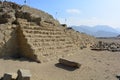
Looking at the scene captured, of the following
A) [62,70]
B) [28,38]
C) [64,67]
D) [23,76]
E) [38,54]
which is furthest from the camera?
[28,38]

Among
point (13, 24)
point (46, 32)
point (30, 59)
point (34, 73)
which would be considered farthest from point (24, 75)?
point (46, 32)

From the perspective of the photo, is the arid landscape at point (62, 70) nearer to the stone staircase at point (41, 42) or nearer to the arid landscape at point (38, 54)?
the arid landscape at point (38, 54)

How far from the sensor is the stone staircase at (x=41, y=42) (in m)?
14.6

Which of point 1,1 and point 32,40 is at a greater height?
point 1,1

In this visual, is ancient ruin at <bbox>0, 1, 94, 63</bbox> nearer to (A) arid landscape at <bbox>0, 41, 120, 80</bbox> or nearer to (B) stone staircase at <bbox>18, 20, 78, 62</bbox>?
(B) stone staircase at <bbox>18, 20, 78, 62</bbox>

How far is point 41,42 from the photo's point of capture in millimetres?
15656

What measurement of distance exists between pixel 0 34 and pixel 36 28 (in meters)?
2.77

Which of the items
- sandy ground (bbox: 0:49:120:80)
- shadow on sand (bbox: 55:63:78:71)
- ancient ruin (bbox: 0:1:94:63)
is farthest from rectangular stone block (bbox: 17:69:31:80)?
shadow on sand (bbox: 55:63:78:71)

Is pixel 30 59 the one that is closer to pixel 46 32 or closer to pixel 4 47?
pixel 4 47

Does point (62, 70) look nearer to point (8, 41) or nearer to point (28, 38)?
point (28, 38)

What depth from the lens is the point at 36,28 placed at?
1620 centimetres

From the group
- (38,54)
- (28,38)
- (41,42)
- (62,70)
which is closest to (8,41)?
(28,38)

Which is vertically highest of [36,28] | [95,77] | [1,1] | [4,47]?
[1,1]

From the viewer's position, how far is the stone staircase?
14578 mm
